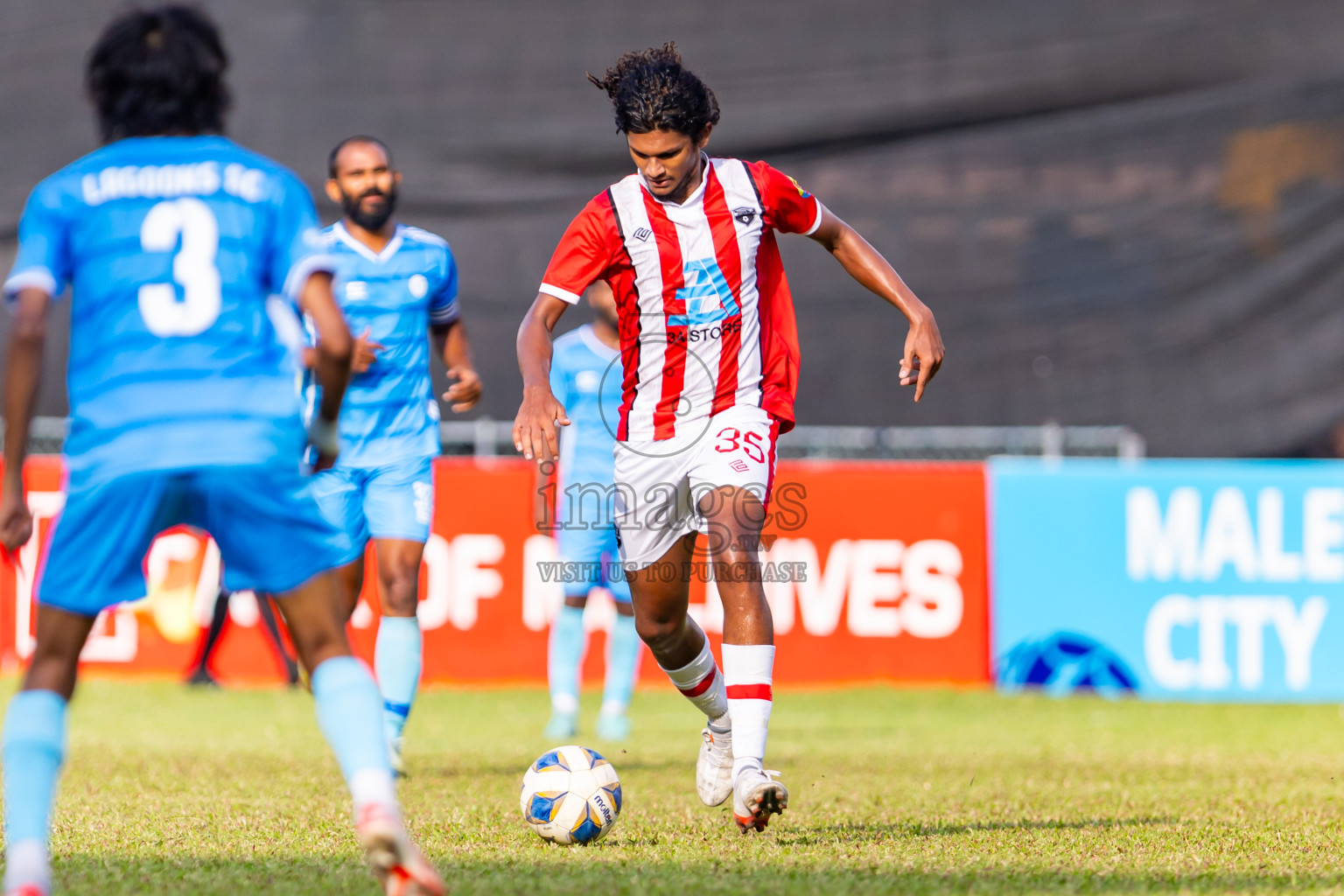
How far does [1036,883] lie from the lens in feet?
13.2

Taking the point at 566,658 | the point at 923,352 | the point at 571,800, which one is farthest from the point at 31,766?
the point at 566,658

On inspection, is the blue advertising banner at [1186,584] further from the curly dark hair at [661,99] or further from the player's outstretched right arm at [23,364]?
the player's outstretched right arm at [23,364]

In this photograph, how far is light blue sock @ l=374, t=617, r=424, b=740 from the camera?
645 centimetres

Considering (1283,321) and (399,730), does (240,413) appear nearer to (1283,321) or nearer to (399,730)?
(399,730)

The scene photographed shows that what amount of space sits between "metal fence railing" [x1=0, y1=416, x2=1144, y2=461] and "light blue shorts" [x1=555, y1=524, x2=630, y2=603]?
301 cm

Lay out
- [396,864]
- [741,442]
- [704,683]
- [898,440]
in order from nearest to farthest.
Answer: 1. [396,864]
2. [741,442]
3. [704,683]
4. [898,440]

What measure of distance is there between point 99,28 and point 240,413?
430 inches

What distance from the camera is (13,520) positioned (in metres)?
3.36

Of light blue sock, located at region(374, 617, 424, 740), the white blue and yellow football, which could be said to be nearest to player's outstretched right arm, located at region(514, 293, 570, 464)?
the white blue and yellow football

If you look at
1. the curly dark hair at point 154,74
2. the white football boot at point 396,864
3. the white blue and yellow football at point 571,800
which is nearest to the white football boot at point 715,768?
the white blue and yellow football at point 571,800

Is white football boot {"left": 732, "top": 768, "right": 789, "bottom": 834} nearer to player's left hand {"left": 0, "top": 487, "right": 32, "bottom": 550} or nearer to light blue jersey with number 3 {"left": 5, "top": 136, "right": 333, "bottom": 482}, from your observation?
light blue jersey with number 3 {"left": 5, "top": 136, "right": 333, "bottom": 482}

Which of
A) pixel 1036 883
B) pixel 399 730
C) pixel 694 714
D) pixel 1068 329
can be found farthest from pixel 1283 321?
pixel 1036 883

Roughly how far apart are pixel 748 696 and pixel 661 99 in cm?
187

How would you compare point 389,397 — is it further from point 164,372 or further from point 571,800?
point 164,372
